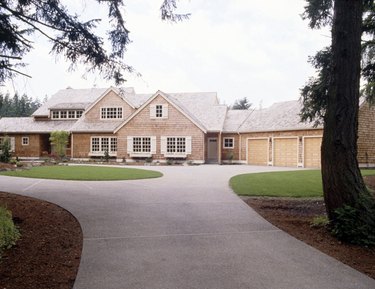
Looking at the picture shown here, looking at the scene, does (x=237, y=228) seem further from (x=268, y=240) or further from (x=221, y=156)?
(x=221, y=156)

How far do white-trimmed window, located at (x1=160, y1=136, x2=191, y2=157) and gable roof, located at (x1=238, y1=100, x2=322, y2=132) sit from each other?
184 inches

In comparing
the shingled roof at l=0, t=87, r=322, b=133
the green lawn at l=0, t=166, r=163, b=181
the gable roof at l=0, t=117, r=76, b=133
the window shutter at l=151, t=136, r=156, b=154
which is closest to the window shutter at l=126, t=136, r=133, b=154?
the shingled roof at l=0, t=87, r=322, b=133

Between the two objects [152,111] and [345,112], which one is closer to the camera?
[345,112]

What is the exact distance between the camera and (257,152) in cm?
2656

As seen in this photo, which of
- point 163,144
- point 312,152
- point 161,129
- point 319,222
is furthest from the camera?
Result: point 161,129

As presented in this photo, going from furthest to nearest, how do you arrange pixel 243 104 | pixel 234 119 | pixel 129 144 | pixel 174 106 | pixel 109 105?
pixel 243 104, pixel 109 105, pixel 234 119, pixel 129 144, pixel 174 106

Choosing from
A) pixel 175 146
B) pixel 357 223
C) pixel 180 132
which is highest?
pixel 180 132

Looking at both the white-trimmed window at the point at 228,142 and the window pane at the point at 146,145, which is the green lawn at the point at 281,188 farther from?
the window pane at the point at 146,145

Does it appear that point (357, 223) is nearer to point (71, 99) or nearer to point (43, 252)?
point (43, 252)

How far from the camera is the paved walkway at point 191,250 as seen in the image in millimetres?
4027

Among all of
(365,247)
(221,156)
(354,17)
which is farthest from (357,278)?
(221,156)

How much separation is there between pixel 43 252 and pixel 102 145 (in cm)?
2507

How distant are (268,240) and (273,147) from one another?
2018 cm

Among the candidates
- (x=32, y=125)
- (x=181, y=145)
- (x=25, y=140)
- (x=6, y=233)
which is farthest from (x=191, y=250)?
(x=32, y=125)
